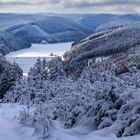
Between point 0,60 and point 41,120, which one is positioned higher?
point 41,120

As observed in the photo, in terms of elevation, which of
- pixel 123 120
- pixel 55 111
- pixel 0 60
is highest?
pixel 123 120

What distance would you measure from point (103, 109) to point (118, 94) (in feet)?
2.73

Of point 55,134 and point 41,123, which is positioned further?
point 41,123

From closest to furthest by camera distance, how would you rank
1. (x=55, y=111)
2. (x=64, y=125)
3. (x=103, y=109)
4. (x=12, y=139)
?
(x=12, y=139), (x=103, y=109), (x=64, y=125), (x=55, y=111)

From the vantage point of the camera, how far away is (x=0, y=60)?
99.2 meters

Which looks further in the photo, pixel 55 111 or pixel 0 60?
pixel 0 60

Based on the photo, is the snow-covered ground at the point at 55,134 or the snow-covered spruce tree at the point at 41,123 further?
the snow-covered spruce tree at the point at 41,123

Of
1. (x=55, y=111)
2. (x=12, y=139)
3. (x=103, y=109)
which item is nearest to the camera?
(x=12, y=139)

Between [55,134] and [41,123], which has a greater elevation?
[41,123]

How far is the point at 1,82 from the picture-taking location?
61.7 m

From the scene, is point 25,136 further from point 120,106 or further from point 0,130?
point 120,106

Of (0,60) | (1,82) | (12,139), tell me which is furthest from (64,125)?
(0,60)

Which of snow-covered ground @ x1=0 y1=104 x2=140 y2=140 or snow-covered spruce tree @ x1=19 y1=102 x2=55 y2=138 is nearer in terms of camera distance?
snow-covered ground @ x1=0 y1=104 x2=140 y2=140

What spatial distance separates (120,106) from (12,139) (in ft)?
13.8
